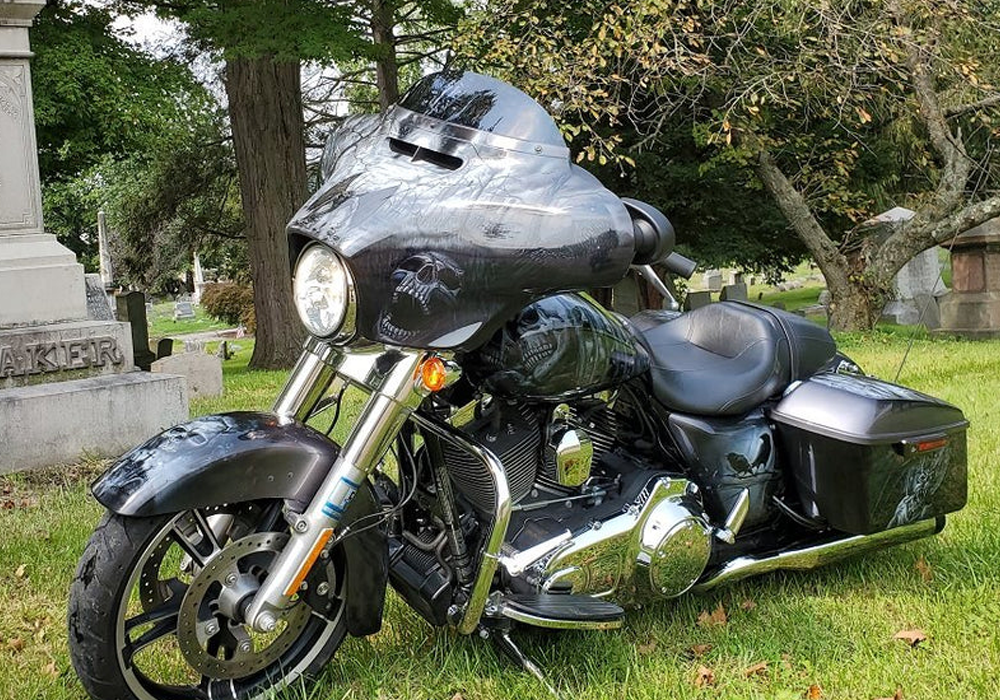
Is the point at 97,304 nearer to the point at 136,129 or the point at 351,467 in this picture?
the point at 351,467

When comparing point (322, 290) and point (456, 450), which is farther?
point (456, 450)

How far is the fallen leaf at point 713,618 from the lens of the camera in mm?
3119

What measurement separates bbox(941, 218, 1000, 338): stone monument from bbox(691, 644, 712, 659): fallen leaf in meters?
10.3

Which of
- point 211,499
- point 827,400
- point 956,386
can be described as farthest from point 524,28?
A: point 211,499

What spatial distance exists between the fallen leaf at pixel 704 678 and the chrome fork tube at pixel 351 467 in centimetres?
112

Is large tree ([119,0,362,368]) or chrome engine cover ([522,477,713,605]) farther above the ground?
large tree ([119,0,362,368])

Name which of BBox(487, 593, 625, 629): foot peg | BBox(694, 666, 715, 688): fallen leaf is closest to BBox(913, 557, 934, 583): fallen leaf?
BBox(694, 666, 715, 688): fallen leaf

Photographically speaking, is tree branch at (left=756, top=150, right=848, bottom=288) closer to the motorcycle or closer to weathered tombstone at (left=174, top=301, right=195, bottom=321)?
the motorcycle

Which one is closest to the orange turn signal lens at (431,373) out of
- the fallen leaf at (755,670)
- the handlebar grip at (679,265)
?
the handlebar grip at (679,265)

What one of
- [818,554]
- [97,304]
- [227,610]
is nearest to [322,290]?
[227,610]

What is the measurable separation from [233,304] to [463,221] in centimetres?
2482

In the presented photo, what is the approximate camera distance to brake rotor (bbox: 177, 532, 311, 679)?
7.76 feet

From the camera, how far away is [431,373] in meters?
2.35

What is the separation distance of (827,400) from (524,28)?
10364 millimetres
